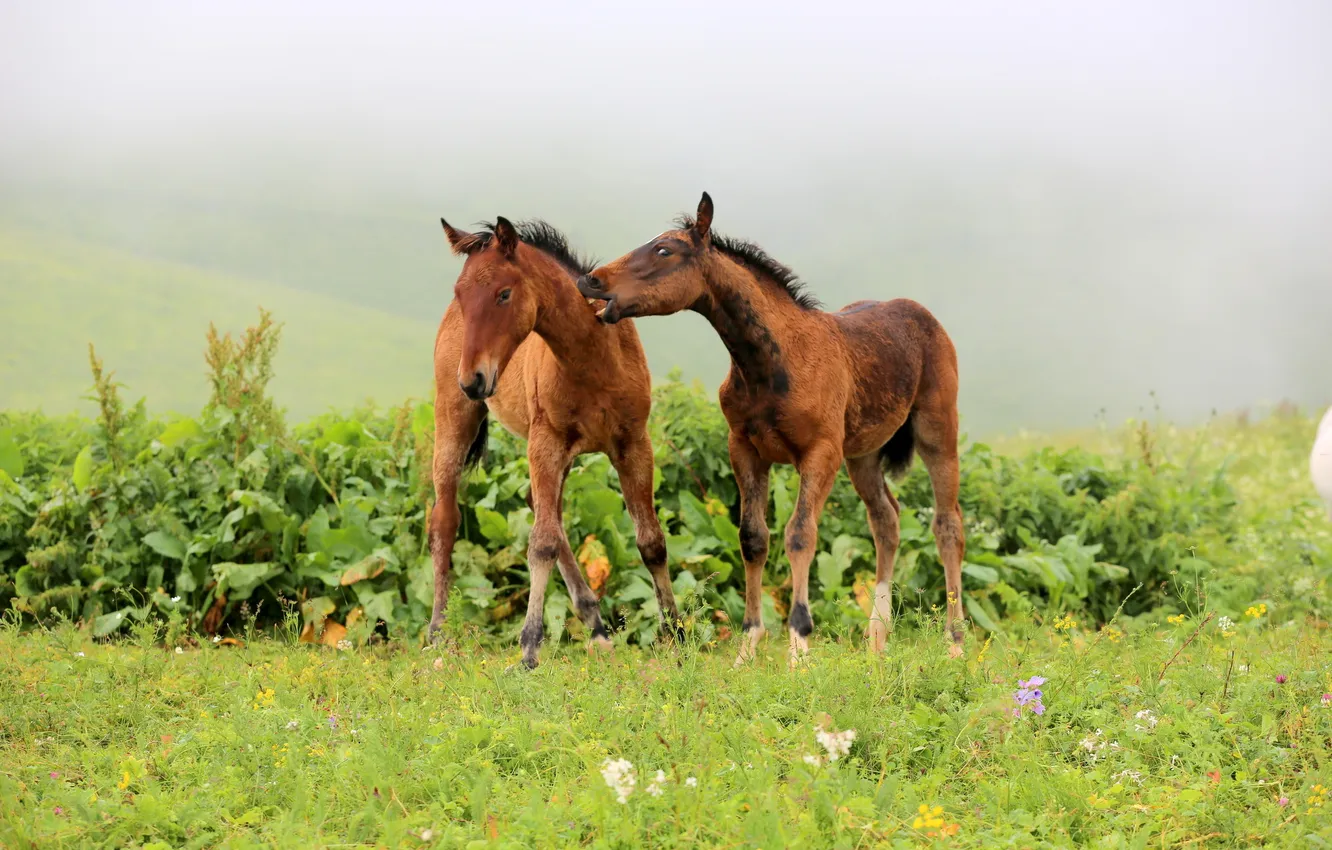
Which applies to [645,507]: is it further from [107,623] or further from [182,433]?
[182,433]

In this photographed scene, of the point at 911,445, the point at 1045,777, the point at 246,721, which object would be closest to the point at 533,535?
the point at 246,721

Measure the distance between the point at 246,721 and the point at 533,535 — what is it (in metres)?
2.04

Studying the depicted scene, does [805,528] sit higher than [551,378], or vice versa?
[551,378]

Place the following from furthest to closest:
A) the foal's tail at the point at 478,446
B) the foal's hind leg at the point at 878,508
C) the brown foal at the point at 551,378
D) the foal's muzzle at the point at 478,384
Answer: the foal's tail at the point at 478,446
the foal's hind leg at the point at 878,508
the brown foal at the point at 551,378
the foal's muzzle at the point at 478,384

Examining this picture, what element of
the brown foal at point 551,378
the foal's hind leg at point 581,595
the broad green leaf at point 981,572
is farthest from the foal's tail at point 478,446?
the broad green leaf at point 981,572

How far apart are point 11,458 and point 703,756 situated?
28.5 ft

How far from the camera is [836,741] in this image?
175 inches

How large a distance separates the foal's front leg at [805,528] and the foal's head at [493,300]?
5.86 ft

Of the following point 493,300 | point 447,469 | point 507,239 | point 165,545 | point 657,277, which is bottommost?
point 165,545

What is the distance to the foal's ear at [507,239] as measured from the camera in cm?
659

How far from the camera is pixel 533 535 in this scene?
7117 millimetres

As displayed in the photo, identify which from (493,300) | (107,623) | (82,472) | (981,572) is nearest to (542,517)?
(493,300)

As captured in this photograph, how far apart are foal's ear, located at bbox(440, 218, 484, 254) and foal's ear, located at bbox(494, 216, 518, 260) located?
169 millimetres

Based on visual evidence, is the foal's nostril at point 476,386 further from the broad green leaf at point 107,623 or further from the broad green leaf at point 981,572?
the broad green leaf at point 981,572
